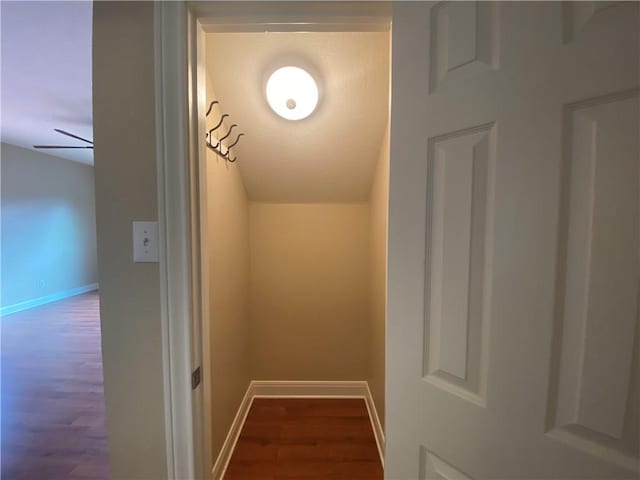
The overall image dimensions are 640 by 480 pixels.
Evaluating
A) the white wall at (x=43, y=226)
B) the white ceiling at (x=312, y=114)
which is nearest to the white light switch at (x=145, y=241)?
the white ceiling at (x=312, y=114)

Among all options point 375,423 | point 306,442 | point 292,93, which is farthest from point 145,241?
point 375,423

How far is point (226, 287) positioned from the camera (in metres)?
1.52

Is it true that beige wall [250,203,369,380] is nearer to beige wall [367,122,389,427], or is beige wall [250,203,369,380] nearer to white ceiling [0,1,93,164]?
beige wall [367,122,389,427]

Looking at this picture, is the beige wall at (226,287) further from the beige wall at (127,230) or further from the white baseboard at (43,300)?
the white baseboard at (43,300)

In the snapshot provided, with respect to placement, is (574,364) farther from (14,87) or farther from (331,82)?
(14,87)

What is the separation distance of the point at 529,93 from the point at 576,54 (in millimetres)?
75

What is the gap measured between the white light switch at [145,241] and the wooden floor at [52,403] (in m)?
1.54

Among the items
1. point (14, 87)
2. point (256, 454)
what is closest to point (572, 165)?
point (256, 454)

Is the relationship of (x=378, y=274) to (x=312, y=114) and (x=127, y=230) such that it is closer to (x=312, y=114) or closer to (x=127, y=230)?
(x=312, y=114)

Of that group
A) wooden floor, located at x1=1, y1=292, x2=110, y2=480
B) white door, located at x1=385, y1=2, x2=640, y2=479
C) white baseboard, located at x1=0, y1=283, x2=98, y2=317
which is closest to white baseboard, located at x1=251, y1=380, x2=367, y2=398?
wooden floor, located at x1=1, y1=292, x2=110, y2=480

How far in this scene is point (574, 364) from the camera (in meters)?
0.48

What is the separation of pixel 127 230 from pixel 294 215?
1.33 metres

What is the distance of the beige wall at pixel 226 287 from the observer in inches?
52.2

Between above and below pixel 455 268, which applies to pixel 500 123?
above
